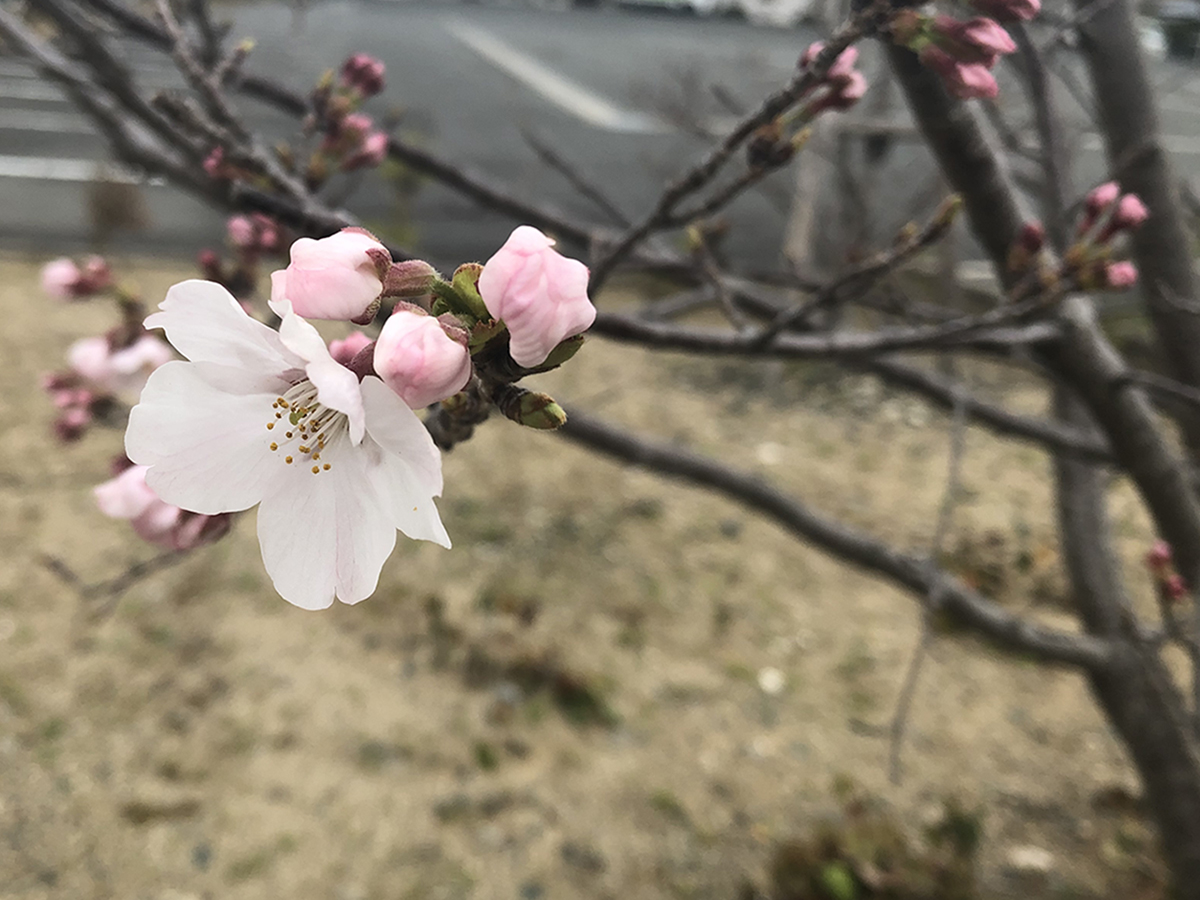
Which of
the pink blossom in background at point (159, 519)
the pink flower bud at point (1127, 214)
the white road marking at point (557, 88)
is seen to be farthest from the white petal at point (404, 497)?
the white road marking at point (557, 88)

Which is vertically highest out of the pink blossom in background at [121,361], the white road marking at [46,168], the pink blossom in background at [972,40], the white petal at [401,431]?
the pink blossom in background at [972,40]

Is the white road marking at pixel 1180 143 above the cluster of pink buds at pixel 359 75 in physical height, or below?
below

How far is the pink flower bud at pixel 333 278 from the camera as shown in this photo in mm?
518

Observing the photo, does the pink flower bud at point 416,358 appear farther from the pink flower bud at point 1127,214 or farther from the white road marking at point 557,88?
the white road marking at point 557,88

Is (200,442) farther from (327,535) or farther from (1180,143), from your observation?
(1180,143)

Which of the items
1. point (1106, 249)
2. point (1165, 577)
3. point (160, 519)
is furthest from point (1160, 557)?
point (160, 519)

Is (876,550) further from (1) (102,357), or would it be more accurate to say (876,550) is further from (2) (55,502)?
(2) (55,502)

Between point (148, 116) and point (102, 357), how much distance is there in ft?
1.47

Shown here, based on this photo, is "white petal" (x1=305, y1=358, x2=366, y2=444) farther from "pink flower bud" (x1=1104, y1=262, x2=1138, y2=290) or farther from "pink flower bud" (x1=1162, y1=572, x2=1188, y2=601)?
"pink flower bud" (x1=1162, y1=572, x2=1188, y2=601)

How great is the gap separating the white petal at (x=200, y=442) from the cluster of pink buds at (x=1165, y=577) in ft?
5.09

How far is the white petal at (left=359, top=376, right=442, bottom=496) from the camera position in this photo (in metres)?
0.50

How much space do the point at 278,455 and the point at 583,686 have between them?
2.43 metres

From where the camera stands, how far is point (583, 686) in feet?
9.50

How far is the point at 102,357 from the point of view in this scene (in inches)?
57.3
